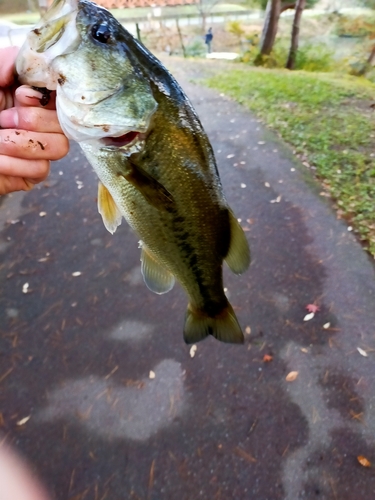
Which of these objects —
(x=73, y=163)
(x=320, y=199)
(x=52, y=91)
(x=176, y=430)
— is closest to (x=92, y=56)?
(x=52, y=91)

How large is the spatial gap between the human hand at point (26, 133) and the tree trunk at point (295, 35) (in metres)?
12.3

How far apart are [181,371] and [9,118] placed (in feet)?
8.30

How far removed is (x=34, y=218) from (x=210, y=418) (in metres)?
3.50

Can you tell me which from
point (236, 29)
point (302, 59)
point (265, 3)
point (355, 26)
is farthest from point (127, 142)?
point (236, 29)

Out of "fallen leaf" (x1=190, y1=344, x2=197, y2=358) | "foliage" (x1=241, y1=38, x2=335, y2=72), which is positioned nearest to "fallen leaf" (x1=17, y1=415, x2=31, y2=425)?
"fallen leaf" (x1=190, y1=344, x2=197, y2=358)

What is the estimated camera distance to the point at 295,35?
12.3 m

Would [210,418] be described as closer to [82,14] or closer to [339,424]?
[339,424]

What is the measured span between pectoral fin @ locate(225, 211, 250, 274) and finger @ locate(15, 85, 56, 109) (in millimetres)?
818

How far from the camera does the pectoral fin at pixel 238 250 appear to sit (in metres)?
1.69

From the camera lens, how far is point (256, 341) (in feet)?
12.3

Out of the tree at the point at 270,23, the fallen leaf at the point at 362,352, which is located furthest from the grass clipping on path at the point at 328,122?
the tree at the point at 270,23

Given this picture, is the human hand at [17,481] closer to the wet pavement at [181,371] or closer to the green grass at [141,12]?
the wet pavement at [181,371]

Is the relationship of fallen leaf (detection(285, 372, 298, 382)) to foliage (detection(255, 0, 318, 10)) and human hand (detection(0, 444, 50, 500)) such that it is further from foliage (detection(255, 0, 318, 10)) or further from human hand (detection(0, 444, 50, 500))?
foliage (detection(255, 0, 318, 10))

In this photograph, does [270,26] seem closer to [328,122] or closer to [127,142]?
[328,122]
